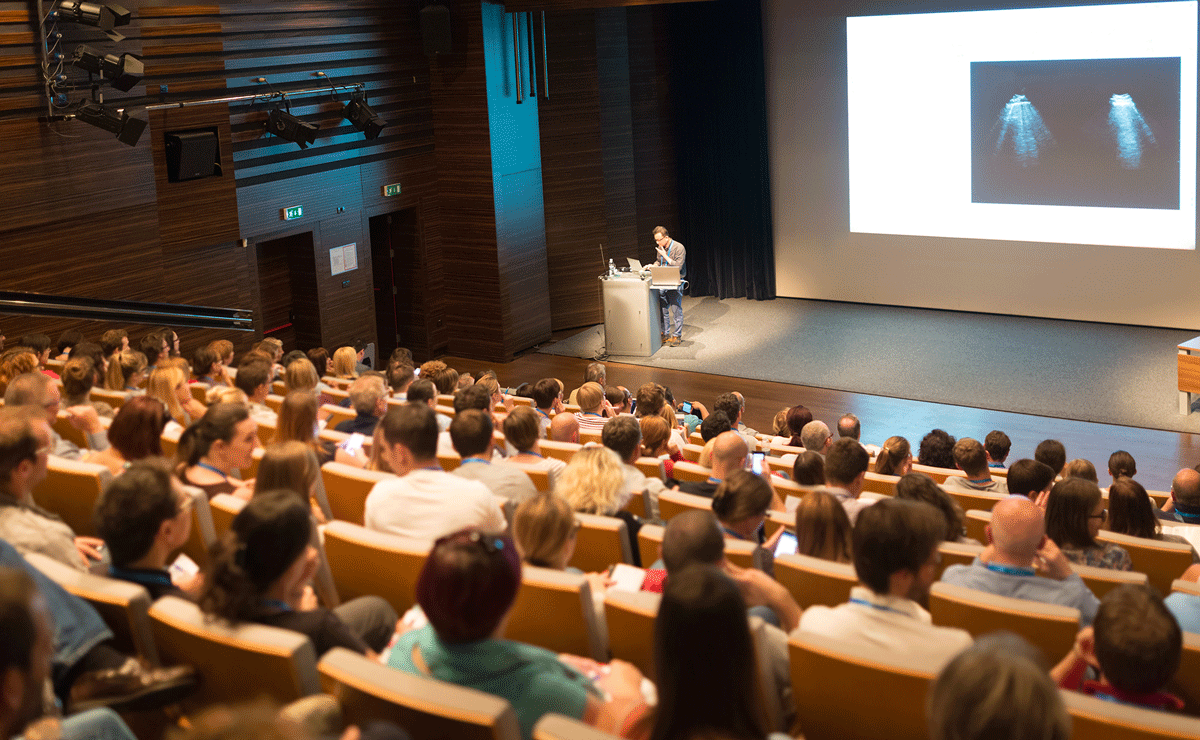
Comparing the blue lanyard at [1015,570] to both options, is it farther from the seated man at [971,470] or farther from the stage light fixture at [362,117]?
the stage light fixture at [362,117]

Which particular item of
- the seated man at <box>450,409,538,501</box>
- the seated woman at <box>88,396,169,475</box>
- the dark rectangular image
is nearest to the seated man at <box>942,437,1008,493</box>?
the seated man at <box>450,409,538,501</box>

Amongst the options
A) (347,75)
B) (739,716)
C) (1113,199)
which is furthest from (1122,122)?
(739,716)

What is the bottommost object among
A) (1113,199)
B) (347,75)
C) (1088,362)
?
(1088,362)

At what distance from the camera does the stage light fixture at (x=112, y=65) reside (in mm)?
7840

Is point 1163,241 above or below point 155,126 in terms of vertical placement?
below

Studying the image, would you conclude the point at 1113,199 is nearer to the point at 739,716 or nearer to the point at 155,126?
the point at 155,126

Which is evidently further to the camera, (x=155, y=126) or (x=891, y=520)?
(x=155, y=126)

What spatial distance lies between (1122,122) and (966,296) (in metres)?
2.40

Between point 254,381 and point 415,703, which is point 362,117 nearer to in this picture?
point 254,381

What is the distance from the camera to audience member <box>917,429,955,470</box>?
20.9 feet

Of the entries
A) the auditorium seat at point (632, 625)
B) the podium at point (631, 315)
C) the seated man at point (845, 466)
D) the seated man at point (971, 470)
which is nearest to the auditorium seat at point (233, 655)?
the auditorium seat at point (632, 625)

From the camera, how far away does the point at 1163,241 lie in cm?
1094

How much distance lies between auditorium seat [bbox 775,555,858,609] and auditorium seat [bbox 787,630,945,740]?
0.58 m

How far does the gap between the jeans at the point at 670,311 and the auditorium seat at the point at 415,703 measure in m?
9.58
